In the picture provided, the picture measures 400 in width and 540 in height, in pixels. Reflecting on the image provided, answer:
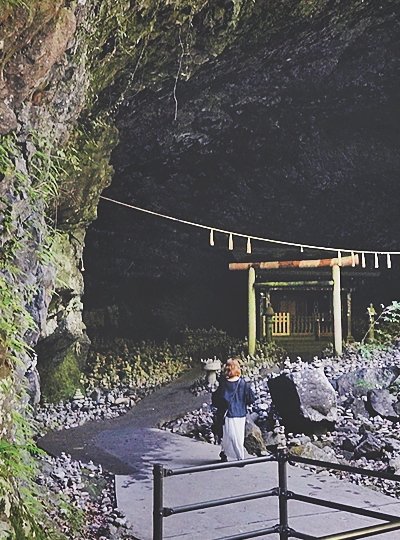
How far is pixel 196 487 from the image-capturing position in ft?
18.8

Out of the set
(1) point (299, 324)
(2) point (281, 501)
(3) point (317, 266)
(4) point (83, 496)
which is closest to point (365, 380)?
(3) point (317, 266)

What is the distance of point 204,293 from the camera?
2014cm

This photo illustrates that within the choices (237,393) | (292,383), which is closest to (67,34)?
(237,393)

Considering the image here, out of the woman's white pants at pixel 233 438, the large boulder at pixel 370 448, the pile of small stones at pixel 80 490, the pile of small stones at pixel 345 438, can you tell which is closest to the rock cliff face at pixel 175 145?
the pile of small stones at pixel 80 490

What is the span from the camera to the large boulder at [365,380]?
10.8m

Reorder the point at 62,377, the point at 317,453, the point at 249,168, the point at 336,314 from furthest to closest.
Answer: the point at 249,168, the point at 336,314, the point at 62,377, the point at 317,453

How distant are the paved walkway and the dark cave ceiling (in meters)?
5.95

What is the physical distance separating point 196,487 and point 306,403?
346 cm

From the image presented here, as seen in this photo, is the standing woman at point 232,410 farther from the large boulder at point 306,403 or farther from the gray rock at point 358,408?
the gray rock at point 358,408

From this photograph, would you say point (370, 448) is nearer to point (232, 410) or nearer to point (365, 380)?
point (232, 410)

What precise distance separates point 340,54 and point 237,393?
8473mm

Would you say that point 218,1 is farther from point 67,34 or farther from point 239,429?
point 239,429

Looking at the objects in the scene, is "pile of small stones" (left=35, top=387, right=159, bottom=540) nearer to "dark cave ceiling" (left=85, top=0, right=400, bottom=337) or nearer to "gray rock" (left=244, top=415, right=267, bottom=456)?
"gray rock" (left=244, top=415, right=267, bottom=456)

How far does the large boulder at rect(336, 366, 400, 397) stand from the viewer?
10.8 metres
